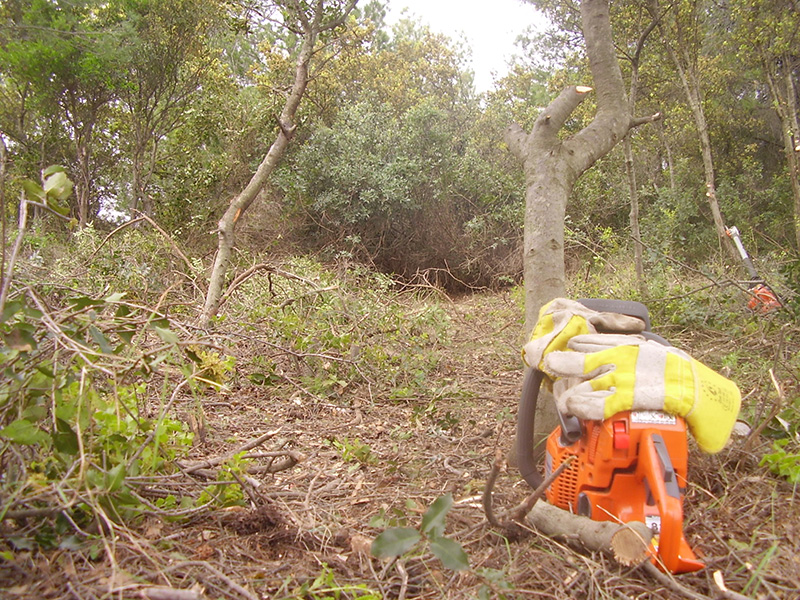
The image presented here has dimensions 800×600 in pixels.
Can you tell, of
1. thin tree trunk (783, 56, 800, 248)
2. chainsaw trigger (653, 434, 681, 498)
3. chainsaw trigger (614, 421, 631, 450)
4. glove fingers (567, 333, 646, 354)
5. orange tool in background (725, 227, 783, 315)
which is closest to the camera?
chainsaw trigger (653, 434, 681, 498)

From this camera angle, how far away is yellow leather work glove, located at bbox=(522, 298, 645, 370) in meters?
2.08

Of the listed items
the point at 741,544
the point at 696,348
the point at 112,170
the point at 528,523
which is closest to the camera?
the point at 741,544

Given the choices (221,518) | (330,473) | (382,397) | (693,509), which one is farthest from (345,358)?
(693,509)

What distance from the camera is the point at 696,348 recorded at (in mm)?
4473

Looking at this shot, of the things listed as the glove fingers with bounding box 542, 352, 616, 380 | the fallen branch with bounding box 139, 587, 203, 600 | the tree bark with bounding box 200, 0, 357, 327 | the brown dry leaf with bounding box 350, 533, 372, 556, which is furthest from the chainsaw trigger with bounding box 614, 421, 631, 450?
the tree bark with bounding box 200, 0, 357, 327

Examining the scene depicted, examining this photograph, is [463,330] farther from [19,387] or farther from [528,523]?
[19,387]

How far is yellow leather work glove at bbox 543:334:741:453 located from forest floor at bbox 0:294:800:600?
1.26 ft

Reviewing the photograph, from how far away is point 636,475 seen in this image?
1.76m

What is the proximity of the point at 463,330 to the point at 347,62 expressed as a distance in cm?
958

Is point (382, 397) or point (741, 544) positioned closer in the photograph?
point (741, 544)

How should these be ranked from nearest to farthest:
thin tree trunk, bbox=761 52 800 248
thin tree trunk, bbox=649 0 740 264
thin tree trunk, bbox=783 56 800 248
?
thin tree trunk, bbox=649 0 740 264, thin tree trunk, bbox=783 56 800 248, thin tree trunk, bbox=761 52 800 248

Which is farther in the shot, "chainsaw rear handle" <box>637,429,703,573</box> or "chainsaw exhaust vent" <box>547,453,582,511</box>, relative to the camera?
"chainsaw exhaust vent" <box>547,453,582,511</box>

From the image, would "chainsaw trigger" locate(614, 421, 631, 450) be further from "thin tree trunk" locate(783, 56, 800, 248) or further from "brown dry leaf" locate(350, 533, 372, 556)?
"thin tree trunk" locate(783, 56, 800, 248)

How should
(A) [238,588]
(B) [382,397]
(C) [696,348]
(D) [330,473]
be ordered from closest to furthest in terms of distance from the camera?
(A) [238,588] < (D) [330,473] < (B) [382,397] < (C) [696,348]
